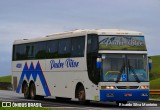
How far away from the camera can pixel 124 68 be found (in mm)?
27141

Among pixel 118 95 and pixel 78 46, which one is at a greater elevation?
pixel 78 46

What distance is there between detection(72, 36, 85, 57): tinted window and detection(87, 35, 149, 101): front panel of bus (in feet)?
2.45

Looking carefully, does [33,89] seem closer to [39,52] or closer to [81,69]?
[39,52]

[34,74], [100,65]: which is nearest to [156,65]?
[34,74]

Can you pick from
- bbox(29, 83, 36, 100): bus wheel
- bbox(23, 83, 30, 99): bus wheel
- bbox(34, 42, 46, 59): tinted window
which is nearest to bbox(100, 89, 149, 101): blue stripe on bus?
bbox(34, 42, 46, 59): tinted window

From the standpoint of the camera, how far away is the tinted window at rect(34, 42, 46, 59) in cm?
3378

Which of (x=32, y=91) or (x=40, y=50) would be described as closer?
(x=40, y=50)

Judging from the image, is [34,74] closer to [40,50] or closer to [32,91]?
[32,91]

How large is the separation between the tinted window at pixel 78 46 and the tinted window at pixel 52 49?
2389mm

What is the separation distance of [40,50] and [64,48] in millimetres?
3716

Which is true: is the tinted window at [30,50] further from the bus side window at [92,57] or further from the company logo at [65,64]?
the bus side window at [92,57]

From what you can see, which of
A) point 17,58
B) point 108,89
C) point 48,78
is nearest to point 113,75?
point 108,89

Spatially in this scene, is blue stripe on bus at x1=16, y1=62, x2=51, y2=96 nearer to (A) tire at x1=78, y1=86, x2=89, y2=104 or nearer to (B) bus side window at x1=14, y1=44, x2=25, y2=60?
(B) bus side window at x1=14, y1=44, x2=25, y2=60

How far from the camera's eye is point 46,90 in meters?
33.7
